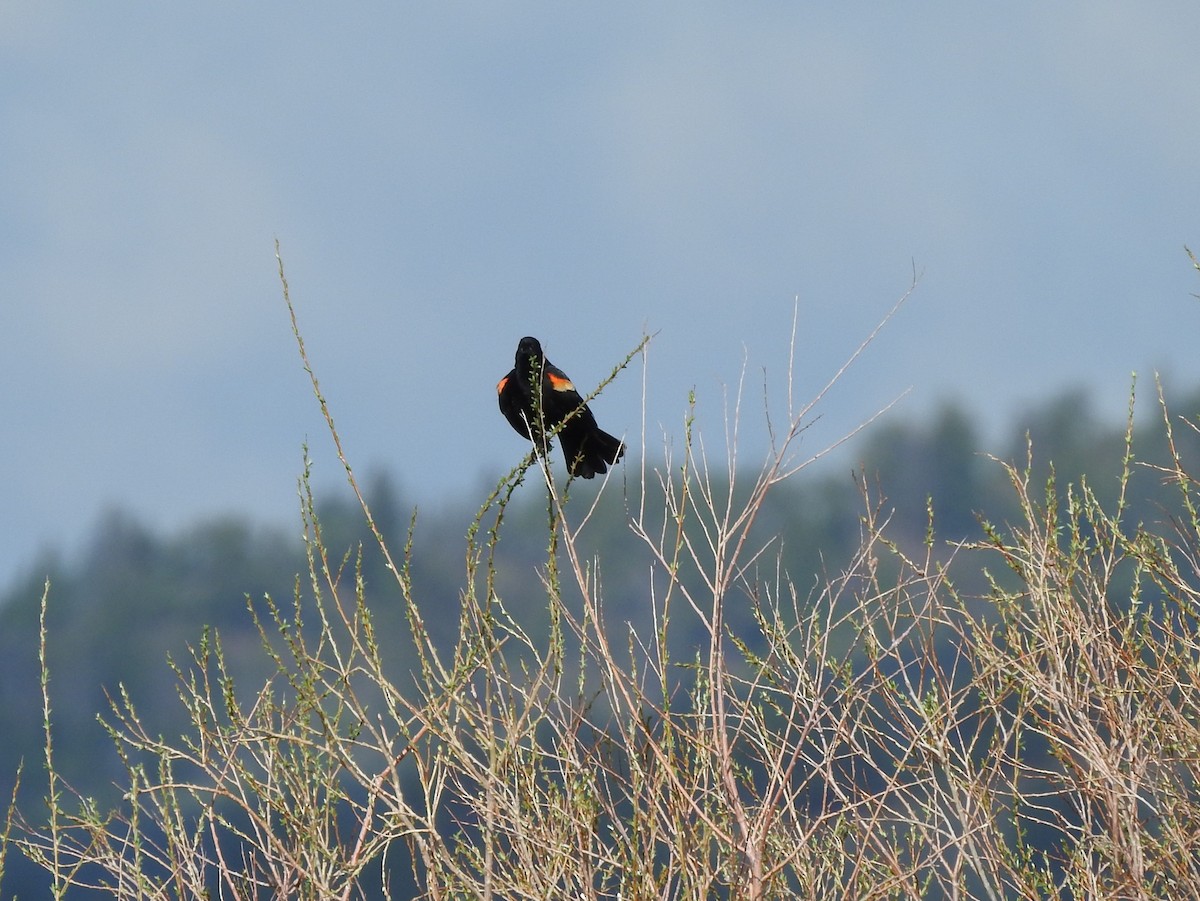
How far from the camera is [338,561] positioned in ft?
265

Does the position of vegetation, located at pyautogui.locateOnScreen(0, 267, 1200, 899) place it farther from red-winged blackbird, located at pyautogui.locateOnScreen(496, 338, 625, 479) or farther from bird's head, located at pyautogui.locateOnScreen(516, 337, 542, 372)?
bird's head, located at pyautogui.locateOnScreen(516, 337, 542, 372)

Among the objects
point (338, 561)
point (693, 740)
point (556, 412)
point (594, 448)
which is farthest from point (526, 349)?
point (338, 561)

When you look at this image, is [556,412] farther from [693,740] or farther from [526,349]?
[693,740]

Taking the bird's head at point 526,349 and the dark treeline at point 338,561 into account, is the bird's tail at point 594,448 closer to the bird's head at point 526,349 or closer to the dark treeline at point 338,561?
the bird's head at point 526,349

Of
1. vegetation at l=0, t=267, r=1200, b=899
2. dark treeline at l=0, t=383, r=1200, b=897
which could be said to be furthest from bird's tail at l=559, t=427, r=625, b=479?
dark treeline at l=0, t=383, r=1200, b=897

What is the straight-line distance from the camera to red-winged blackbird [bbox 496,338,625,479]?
5.50 meters

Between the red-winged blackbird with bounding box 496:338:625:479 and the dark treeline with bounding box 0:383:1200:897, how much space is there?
62.0m

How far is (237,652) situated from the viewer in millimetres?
84562

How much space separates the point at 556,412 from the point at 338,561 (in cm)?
7647

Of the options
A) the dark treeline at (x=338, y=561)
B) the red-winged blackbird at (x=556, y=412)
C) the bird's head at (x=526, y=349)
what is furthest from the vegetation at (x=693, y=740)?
the dark treeline at (x=338, y=561)

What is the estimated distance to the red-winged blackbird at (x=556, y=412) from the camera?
18.0 ft

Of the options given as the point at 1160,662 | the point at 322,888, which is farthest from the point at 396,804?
the point at 1160,662

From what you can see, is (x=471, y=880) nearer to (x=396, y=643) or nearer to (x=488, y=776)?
(x=488, y=776)

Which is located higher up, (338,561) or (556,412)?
(556,412)
